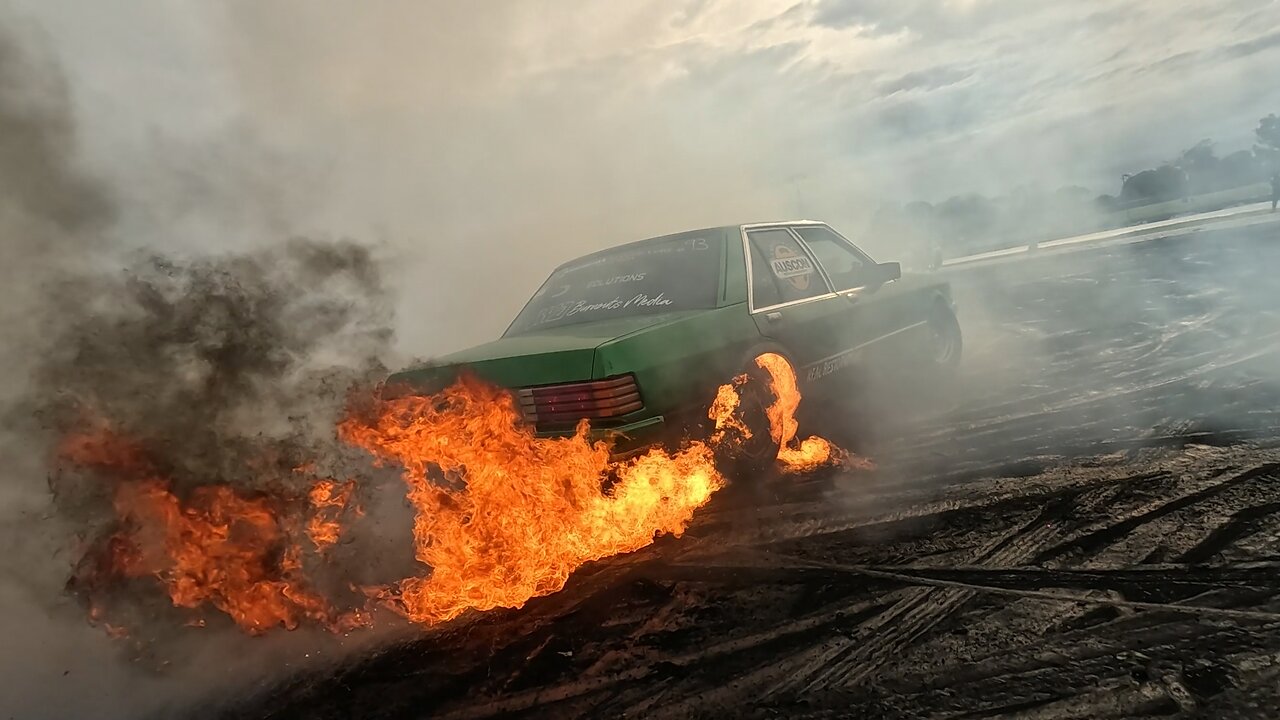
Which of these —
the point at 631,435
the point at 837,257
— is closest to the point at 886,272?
the point at 837,257

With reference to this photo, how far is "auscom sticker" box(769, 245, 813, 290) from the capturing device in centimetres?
468

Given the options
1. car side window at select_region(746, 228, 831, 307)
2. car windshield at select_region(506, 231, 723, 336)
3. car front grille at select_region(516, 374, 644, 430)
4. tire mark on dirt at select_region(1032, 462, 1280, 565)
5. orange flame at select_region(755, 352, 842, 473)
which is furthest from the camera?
car side window at select_region(746, 228, 831, 307)

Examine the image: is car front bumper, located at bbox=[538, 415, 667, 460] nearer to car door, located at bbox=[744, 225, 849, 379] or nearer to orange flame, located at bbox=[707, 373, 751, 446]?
orange flame, located at bbox=[707, 373, 751, 446]

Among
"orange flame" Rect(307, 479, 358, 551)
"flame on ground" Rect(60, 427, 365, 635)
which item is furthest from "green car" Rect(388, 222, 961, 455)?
"flame on ground" Rect(60, 427, 365, 635)

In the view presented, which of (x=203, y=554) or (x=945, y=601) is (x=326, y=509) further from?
(x=945, y=601)

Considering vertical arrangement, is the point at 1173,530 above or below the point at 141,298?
below

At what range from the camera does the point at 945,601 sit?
268 centimetres

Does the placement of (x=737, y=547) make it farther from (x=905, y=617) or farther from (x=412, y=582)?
(x=412, y=582)

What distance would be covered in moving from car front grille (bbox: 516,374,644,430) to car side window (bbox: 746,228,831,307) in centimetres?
120

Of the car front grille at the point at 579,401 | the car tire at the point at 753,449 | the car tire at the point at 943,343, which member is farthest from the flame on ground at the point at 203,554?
the car tire at the point at 943,343

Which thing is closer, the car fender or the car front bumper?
the car front bumper

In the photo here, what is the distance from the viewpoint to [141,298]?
4.02 metres

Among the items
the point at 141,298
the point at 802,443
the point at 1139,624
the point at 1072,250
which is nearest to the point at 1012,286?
the point at 1072,250

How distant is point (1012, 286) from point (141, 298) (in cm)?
1206
